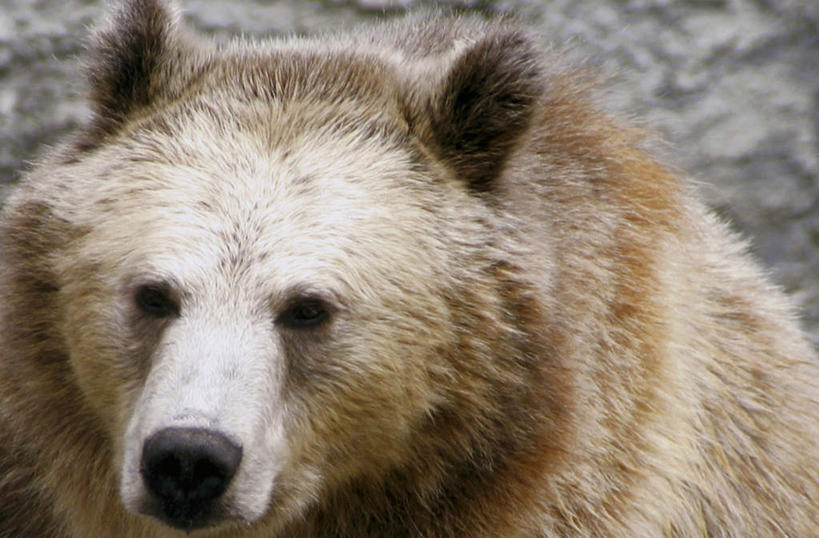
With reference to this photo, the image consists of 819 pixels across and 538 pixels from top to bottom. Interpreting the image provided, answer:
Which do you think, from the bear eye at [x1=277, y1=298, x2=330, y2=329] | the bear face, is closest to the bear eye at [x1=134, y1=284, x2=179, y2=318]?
the bear face

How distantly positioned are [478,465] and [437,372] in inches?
14.3

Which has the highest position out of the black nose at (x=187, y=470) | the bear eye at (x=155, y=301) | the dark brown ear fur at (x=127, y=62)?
the dark brown ear fur at (x=127, y=62)

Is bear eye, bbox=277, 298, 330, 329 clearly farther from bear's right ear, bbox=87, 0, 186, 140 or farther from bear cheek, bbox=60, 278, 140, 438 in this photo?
bear's right ear, bbox=87, 0, 186, 140

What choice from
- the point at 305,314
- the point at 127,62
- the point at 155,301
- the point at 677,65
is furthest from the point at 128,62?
the point at 677,65

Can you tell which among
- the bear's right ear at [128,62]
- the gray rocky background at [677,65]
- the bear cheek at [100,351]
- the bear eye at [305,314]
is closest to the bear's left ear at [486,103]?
the bear eye at [305,314]

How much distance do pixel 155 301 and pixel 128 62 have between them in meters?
0.86

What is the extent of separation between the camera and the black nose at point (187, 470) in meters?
3.29

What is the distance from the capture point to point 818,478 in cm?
489

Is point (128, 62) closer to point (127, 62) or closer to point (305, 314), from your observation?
point (127, 62)

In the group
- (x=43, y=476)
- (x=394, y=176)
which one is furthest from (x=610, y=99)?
(x=43, y=476)

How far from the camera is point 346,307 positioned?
367 cm

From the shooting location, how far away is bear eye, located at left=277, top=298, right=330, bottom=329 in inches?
141

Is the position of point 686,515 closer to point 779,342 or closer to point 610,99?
point 779,342

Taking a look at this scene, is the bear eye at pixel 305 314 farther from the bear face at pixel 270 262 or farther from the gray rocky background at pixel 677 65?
the gray rocky background at pixel 677 65
